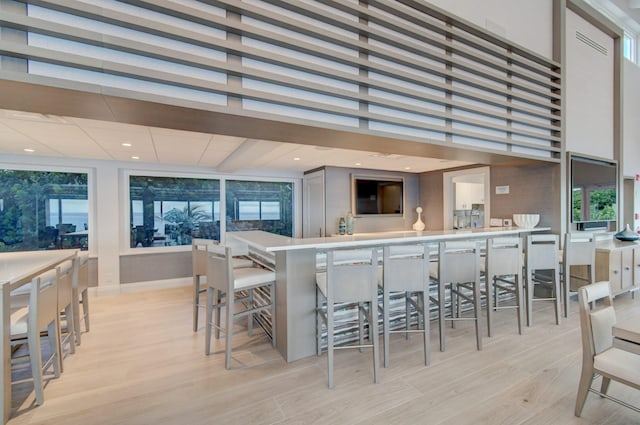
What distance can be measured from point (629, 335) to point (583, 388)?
1.73ft

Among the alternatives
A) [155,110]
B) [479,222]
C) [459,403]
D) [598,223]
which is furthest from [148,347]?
[479,222]

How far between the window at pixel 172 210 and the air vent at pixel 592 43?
6.46 meters

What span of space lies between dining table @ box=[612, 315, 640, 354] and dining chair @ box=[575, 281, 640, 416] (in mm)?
99

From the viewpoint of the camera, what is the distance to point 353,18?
232 centimetres

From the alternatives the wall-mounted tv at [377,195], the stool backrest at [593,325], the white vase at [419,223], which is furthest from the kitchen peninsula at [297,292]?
the white vase at [419,223]

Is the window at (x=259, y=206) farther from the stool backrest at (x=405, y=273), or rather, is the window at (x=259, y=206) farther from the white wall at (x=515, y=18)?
the white wall at (x=515, y=18)

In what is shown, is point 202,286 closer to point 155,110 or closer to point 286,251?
point 286,251

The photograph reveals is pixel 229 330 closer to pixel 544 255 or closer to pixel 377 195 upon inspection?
pixel 544 255

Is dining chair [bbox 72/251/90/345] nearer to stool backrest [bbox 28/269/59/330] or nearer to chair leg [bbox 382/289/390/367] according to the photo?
stool backrest [bbox 28/269/59/330]

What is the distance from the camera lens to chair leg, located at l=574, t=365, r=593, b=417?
1.64 m

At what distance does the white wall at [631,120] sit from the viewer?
16.3 ft

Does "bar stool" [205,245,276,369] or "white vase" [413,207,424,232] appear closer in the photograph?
"bar stool" [205,245,276,369]

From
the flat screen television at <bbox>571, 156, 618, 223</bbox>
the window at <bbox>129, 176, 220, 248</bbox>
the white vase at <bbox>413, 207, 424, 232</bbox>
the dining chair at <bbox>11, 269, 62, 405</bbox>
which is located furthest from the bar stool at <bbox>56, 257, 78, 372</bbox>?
the flat screen television at <bbox>571, 156, 618, 223</bbox>

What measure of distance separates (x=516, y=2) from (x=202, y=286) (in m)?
6.27
